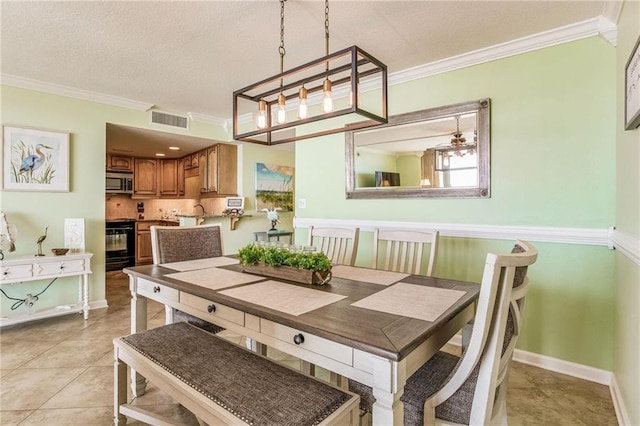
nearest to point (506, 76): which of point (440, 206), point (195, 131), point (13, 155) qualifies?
point (440, 206)

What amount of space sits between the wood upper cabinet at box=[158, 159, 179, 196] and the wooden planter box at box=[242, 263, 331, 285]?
5.30 m

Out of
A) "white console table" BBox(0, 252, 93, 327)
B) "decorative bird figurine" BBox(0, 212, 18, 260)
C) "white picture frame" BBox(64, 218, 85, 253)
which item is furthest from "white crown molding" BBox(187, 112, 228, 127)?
"decorative bird figurine" BBox(0, 212, 18, 260)

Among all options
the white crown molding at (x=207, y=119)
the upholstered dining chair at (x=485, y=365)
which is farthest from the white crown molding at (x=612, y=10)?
the white crown molding at (x=207, y=119)

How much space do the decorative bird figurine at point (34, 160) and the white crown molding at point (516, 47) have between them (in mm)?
3571

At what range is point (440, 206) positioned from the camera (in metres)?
2.83

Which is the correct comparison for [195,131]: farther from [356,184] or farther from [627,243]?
[627,243]

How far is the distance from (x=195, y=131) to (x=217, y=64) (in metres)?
1.89

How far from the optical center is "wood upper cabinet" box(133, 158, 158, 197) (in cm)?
621

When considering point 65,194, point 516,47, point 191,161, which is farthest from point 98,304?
point 516,47

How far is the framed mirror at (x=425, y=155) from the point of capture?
8.59 ft

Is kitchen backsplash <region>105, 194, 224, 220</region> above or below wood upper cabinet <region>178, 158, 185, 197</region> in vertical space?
below

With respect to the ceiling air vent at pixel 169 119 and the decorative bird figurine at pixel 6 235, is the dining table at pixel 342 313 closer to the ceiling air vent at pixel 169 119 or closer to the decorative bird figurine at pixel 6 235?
the decorative bird figurine at pixel 6 235

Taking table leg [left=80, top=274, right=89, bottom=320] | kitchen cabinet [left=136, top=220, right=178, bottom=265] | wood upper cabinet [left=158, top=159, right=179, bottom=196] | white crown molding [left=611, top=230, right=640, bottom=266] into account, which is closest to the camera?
white crown molding [left=611, top=230, right=640, bottom=266]

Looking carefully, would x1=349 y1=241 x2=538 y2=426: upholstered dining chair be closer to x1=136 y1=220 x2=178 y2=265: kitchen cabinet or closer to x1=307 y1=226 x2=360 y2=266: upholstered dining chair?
x1=307 y1=226 x2=360 y2=266: upholstered dining chair
